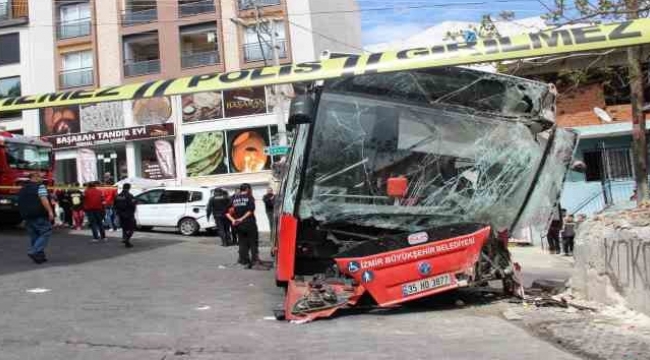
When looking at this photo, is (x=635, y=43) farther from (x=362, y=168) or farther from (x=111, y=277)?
(x=111, y=277)

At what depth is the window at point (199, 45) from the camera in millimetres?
33812

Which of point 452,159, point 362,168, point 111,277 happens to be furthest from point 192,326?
point 111,277

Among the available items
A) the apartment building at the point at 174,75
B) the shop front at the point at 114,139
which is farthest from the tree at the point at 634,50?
the shop front at the point at 114,139

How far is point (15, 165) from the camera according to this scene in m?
18.5

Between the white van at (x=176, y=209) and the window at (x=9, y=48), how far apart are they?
66.4 feet

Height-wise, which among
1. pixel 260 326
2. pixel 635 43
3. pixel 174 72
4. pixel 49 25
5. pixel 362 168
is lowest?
pixel 260 326

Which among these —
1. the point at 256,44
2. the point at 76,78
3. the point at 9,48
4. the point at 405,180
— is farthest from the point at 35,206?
the point at 9,48

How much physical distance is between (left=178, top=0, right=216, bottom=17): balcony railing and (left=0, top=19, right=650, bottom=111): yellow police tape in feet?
97.9

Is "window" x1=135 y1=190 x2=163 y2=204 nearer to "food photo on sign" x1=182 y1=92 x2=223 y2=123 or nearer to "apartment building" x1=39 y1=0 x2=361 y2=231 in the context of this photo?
"apartment building" x1=39 y1=0 x2=361 y2=231

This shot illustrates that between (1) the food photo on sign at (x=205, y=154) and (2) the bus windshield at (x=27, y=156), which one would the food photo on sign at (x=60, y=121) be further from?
(2) the bus windshield at (x=27, y=156)

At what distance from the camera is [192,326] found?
21.0ft

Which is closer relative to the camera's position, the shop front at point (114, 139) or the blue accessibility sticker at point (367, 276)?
the blue accessibility sticker at point (367, 276)

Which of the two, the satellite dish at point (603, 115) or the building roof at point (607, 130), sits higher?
the satellite dish at point (603, 115)

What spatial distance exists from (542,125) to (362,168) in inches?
84.0
